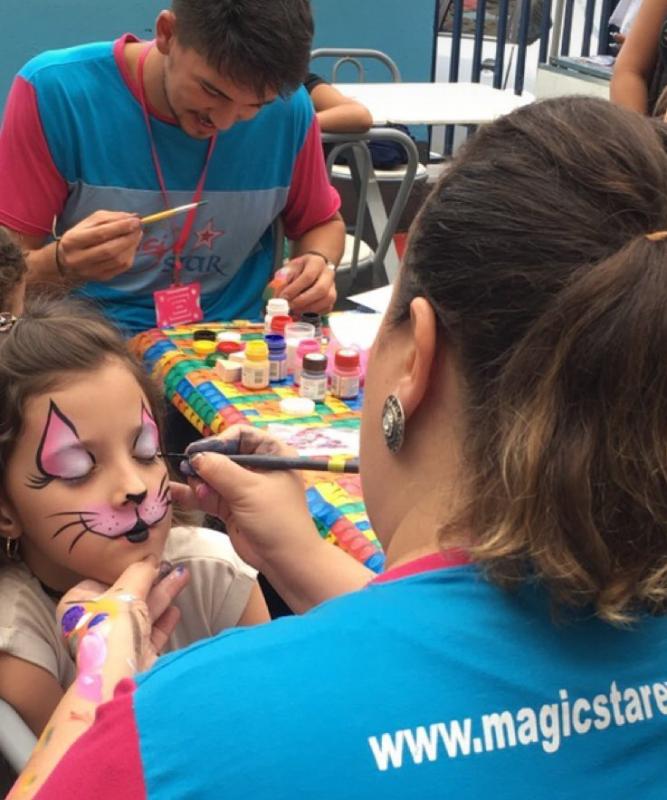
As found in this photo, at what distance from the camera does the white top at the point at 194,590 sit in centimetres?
120

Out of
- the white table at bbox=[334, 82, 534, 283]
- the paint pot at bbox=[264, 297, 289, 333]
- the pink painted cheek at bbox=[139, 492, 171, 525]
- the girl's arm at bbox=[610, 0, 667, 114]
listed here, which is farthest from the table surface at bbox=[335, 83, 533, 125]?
the pink painted cheek at bbox=[139, 492, 171, 525]

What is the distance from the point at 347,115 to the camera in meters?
3.35

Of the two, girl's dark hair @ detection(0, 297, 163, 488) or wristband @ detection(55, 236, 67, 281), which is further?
wristband @ detection(55, 236, 67, 281)

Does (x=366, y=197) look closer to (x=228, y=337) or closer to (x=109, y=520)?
(x=228, y=337)

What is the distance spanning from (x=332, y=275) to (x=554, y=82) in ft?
9.80

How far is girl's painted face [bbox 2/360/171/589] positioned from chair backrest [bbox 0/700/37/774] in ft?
0.73

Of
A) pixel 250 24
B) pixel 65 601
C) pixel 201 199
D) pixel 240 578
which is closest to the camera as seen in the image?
pixel 65 601

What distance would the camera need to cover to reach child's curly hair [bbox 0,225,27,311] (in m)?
1.56

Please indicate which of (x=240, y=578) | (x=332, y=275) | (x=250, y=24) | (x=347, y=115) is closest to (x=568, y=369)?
(x=240, y=578)

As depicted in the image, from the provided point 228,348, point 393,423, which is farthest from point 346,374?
point 393,423

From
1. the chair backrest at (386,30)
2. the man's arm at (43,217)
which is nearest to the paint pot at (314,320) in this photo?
the man's arm at (43,217)

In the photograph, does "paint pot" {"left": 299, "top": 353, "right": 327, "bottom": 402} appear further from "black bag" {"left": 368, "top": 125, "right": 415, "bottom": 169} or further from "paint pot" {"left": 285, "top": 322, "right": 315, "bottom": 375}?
"black bag" {"left": 368, "top": 125, "right": 415, "bottom": 169}

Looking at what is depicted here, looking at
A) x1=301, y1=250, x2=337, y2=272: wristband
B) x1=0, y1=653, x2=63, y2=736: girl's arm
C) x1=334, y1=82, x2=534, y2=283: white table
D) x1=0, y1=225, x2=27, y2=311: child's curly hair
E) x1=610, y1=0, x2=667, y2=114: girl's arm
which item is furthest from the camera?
x1=334, y1=82, x2=534, y2=283: white table

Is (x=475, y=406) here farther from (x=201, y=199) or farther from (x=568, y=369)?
(x=201, y=199)
